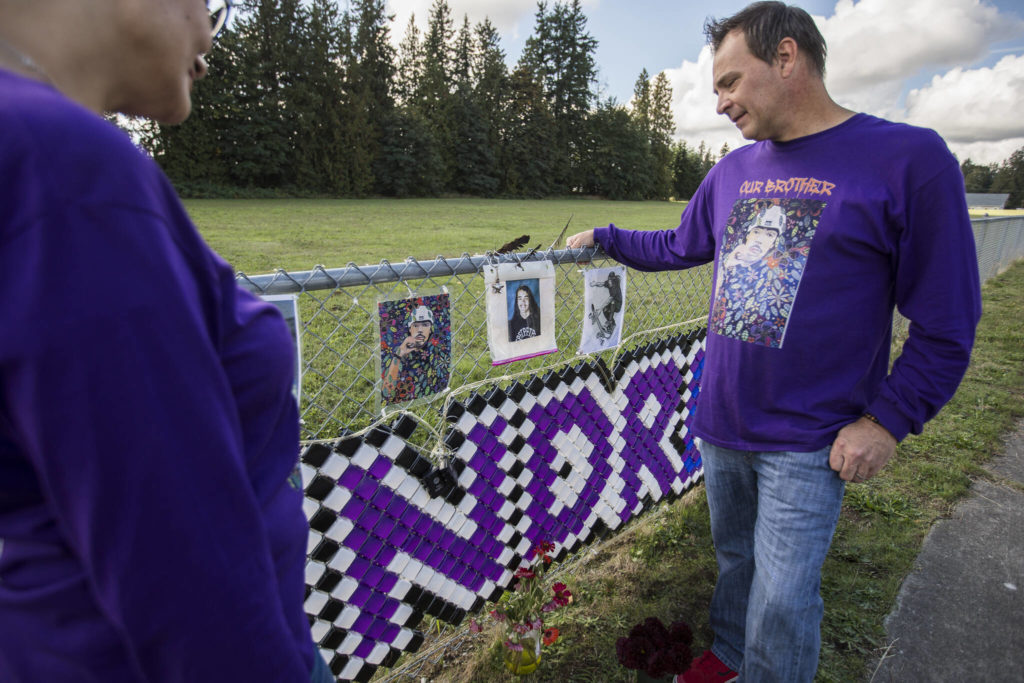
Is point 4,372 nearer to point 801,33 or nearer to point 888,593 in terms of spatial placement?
point 801,33

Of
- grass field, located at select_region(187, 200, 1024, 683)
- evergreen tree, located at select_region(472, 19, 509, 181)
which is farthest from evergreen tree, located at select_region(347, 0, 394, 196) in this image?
grass field, located at select_region(187, 200, 1024, 683)

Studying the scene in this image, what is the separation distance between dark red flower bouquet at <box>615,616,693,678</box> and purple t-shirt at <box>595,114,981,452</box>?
73 cm

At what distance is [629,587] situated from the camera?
264cm

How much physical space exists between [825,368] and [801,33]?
0.98 meters

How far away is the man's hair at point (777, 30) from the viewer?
1.60 metres

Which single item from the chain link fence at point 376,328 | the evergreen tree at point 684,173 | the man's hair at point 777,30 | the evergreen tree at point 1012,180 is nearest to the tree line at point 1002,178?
the evergreen tree at point 1012,180

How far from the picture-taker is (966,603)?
258 cm

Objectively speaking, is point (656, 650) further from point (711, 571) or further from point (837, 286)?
point (837, 286)

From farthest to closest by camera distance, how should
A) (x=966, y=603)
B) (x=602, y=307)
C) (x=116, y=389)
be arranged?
(x=966, y=603) < (x=602, y=307) < (x=116, y=389)

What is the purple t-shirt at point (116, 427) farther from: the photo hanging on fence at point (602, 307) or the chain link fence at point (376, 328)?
the photo hanging on fence at point (602, 307)

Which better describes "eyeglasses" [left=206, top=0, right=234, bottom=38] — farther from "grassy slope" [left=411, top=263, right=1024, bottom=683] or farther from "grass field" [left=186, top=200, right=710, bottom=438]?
"grassy slope" [left=411, top=263, right=1024, bottom=683]

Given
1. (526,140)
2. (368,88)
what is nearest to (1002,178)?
(526,140)

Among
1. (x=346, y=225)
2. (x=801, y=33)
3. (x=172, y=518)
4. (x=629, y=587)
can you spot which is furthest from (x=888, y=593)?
(x=346, y=225)

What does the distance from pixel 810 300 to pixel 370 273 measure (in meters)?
1.28
